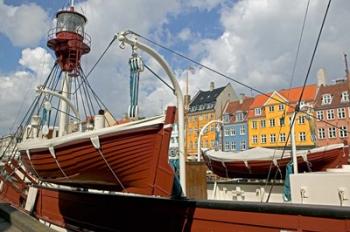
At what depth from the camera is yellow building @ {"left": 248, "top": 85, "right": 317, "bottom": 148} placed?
50750 millimetres

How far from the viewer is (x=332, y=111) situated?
160 ft

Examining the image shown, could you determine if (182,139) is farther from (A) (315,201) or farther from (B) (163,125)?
(A) (315,201)

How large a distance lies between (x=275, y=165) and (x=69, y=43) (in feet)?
38.9

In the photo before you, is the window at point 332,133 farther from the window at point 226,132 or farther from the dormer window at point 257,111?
the window at point 226,132

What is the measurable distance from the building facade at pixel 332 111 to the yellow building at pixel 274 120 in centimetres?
159

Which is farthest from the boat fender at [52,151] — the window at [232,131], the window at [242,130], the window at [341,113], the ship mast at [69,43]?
the window at [232,131]

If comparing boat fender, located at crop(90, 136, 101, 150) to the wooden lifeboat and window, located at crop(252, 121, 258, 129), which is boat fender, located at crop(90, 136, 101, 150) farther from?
window, located at crop(252, 121, 258, 129)

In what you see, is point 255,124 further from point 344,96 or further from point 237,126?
point 344,96

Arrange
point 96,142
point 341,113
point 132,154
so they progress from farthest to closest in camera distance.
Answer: point 341,113
point 96,142
point 132,154

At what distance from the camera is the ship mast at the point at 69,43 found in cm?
1780

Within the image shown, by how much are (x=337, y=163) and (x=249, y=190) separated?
5225 millimetres

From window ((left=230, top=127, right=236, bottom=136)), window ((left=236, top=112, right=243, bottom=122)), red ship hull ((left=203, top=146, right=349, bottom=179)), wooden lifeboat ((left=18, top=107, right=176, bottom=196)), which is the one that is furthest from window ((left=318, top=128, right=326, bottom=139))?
wooden lifeboat ((left=18, top=107, right=176, bottom=196))

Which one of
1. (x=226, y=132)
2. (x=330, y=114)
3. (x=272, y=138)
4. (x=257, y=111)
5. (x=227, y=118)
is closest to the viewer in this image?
(x=330, y=114)

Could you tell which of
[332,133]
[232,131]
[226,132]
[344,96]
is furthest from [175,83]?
[226,132]
